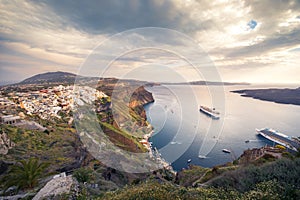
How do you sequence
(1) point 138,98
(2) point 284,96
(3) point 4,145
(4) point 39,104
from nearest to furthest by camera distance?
1. (3) point 4,145
2. (1) point 138,98
3. (4) point 39,104
4. (2) point 284,96

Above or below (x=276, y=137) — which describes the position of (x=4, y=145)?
above

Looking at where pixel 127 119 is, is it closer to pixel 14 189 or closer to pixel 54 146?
pixel 14 189

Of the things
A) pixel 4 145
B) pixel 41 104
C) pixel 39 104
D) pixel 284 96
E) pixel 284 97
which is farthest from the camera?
pixel 284 96

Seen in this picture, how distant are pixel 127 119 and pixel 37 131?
17904 millimetres

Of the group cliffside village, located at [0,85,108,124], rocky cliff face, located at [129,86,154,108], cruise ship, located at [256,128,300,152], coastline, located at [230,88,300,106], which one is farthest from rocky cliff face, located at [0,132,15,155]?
coastline, located at [230,88,300,106]

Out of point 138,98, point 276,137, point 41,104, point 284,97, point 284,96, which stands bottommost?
point 276,137

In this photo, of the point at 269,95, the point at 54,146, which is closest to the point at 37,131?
the point at 54,146

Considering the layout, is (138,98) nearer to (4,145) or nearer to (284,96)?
(4,145)

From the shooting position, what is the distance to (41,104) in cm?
2933

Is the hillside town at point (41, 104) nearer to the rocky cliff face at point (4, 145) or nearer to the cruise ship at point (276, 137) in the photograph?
the rocky cliff face at point (4, 145)

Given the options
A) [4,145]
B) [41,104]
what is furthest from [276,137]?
[41,104]

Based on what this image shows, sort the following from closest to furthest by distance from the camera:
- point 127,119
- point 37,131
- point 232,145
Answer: point 127,119
point 37,131
point 232,145

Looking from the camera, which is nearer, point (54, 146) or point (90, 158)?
point (90, 158)

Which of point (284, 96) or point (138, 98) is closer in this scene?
point (138, 98)
